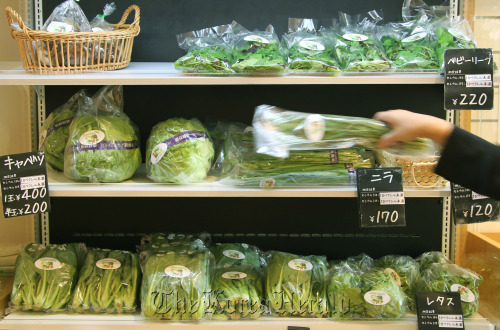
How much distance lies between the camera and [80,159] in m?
2.26

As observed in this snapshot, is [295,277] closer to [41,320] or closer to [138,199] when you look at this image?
[138,199]

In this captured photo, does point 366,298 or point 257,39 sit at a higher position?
point 257,39

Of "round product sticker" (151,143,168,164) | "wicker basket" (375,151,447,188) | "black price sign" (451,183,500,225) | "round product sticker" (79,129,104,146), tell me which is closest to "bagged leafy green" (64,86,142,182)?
"round product sticker" (79,129,104,146)

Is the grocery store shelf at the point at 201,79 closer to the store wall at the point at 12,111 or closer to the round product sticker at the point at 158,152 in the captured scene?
the round product sticker at the point at 158,152

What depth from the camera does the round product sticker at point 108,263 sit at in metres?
2.44

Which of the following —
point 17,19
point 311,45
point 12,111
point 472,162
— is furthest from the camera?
point 12,111

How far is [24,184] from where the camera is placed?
7.11 ft

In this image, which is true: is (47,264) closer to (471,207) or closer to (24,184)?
(24,184)

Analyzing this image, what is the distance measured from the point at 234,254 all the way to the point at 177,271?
314 mm

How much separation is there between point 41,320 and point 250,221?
1.06 meters

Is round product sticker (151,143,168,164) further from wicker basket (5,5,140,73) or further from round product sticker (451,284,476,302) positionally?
round product sticker (451,284,476,302)

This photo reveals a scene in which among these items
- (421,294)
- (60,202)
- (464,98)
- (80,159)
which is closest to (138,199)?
(60,202)

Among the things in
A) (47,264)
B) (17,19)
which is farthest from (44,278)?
(17,19)

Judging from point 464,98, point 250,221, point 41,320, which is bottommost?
point 41,320
